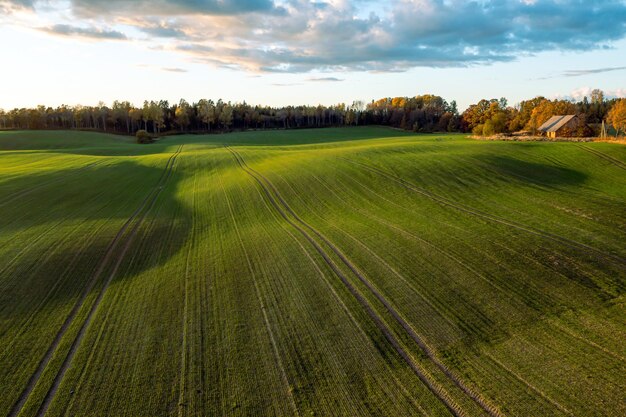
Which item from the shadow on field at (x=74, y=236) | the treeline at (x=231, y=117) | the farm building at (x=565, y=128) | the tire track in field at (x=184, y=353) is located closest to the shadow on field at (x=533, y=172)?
the shadow on field at (x=74, y=236)

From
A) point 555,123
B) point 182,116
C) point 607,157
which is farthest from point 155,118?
point 607,157

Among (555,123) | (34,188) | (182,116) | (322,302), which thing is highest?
(182,116)

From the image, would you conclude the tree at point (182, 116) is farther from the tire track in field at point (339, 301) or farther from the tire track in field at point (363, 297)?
the tire track in field at point (339, 301)

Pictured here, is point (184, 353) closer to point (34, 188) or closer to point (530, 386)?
point (530, 386)

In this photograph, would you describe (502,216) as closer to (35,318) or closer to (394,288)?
(394,288)

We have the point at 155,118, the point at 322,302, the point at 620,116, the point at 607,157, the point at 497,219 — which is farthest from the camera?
the point at 155,118

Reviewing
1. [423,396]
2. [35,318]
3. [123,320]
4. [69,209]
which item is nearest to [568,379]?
[423,396]
